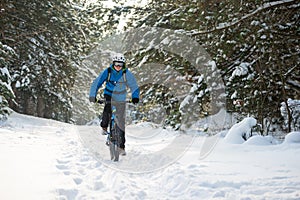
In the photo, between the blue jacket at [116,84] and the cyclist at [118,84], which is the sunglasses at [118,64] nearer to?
the cyclist at [118,84]

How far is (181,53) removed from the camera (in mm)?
12102

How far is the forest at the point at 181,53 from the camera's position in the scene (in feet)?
29.3

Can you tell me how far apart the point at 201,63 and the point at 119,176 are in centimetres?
746

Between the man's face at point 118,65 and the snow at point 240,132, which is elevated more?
the man's face at point 118,65

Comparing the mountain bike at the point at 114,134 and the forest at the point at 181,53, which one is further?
the forest at the point at 181,53

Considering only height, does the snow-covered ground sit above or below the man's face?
below

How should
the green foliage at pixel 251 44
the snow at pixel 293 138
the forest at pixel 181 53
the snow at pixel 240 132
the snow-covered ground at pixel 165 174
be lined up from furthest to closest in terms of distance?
1. the forest at pixel 181 53
2. the green foliage at pixel 251 44
3. the snow at pixel 240 132
4. the snow at pixel 293 138
5. the snow-covered ground at pixel 165 174

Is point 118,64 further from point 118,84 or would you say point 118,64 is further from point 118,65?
point 118,84

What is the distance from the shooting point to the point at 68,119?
25484 mm

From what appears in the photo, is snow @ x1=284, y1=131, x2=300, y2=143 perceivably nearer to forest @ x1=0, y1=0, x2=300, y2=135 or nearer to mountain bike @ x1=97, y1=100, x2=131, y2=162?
forest @ x1=0, y1=0, x2=300, y2=135

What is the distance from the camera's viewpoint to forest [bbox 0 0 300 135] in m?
8.93

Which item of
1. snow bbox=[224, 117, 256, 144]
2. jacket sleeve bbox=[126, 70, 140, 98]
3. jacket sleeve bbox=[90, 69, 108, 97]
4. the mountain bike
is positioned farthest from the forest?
the mountain bike

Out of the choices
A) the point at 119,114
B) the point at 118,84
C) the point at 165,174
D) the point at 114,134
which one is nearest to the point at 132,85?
the point at 118,84

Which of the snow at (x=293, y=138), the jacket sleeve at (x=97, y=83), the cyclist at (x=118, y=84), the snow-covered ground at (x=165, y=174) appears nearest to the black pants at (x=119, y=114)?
the cyclist at (x=118, y=84)
